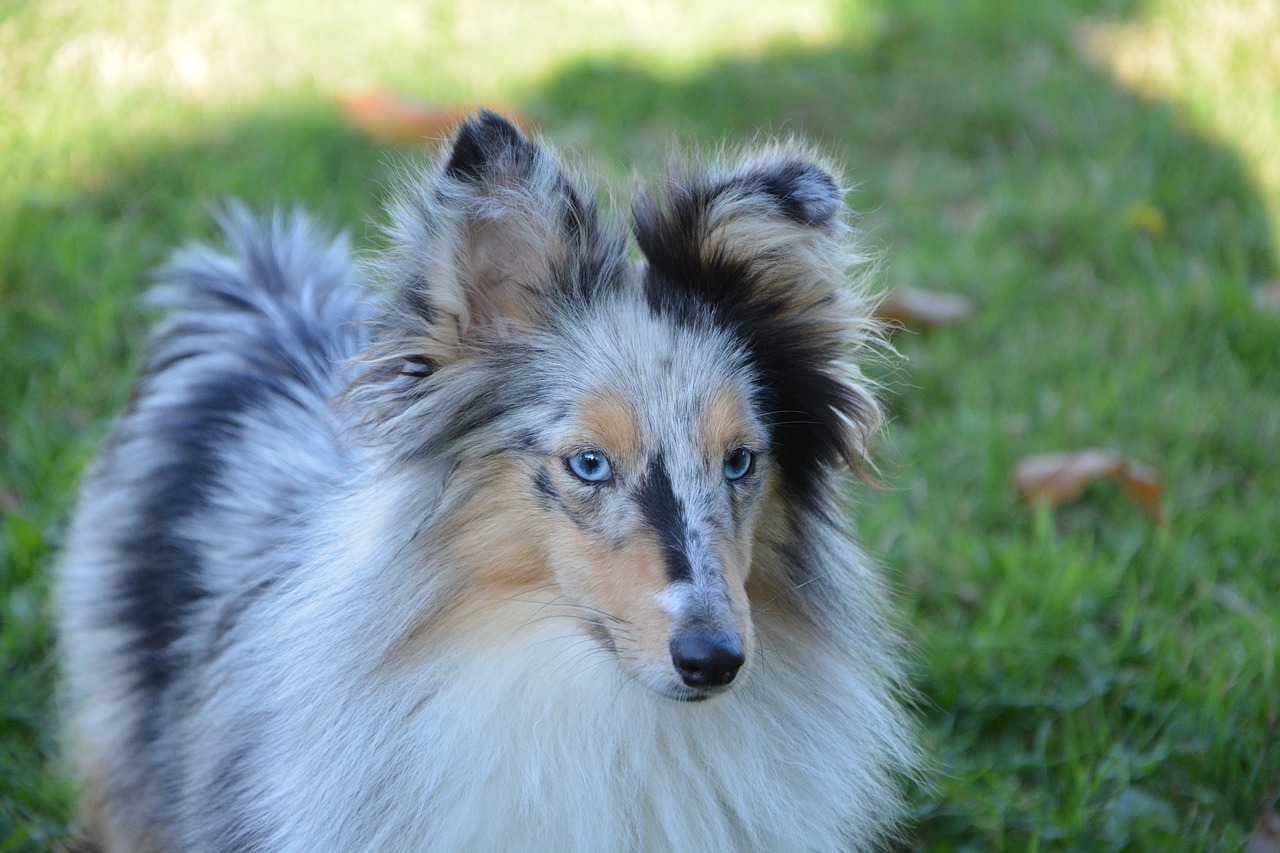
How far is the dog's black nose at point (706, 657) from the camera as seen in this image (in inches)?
90.1

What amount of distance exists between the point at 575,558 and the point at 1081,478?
2.74m

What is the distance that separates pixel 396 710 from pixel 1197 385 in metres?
4.00

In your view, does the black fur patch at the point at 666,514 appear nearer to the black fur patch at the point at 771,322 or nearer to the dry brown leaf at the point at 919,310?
the black fur patch at the point at 771,322

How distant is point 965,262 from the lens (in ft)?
19.5

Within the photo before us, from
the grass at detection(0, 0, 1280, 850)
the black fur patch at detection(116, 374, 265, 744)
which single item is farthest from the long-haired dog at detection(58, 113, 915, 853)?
the grass at detection(0, 0, 1280, 850)

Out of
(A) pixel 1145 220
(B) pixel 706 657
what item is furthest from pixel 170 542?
(A) pixel 1145 220

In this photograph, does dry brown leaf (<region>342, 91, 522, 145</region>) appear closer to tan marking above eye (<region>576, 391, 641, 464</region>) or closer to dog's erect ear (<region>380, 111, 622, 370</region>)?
dog's erect ear (<region>380, 111, 622, 370</region>)

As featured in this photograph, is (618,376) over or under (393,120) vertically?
over

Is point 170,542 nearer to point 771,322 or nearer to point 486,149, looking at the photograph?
point 486,149

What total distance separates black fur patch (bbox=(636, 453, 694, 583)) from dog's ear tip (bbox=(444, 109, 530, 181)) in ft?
2.29

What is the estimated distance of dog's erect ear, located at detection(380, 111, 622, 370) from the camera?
2566 mm

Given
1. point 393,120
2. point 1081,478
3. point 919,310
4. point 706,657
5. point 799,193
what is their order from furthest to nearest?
point 393,120 < point 919,310 < point 1081,478 < point 799,193 < point 706,657

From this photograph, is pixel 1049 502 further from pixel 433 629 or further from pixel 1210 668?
pixel 433 629

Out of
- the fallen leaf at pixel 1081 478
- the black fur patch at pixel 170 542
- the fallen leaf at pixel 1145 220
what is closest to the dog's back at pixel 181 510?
the black fur patch at pixel 170 542
